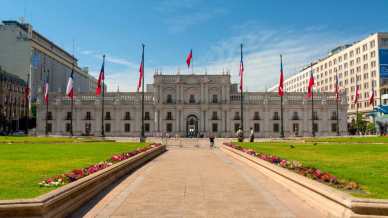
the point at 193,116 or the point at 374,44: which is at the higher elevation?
the point at 374,44

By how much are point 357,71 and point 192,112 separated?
46.2 m

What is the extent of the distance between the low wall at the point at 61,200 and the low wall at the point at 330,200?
5.82 meters

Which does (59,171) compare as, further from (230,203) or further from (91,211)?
(230,203)

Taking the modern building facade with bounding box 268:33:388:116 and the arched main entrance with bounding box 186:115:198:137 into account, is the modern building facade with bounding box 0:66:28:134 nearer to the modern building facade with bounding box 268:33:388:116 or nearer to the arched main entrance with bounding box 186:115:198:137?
the arched main entrance with bounding box 186:115:198:137

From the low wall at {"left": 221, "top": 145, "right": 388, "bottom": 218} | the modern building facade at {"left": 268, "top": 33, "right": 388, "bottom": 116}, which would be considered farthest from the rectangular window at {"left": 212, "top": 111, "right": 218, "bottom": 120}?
the low wall at {"left": 221, "top": 145, "right": 388, "bottom": 218}

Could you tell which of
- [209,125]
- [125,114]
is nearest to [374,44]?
[209,125]

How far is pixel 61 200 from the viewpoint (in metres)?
7.81

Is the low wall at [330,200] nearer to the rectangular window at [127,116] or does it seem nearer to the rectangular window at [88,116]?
the rectangular window at [127,116]

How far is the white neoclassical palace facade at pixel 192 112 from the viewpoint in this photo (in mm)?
81812

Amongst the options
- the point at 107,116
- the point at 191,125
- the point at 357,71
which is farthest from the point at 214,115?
the point at 357,71

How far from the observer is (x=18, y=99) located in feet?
296

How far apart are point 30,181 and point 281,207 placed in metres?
6.61

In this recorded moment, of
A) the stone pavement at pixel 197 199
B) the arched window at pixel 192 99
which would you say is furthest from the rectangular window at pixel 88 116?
the stone pavement at pixel 197 199

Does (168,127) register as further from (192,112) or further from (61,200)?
(61,200)
